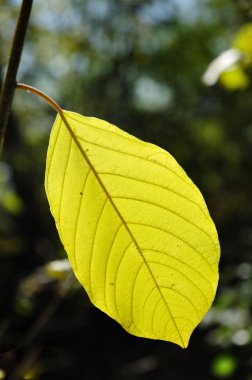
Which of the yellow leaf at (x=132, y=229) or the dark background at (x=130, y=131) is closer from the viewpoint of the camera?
the yellow leaf at (x=132, y=229)

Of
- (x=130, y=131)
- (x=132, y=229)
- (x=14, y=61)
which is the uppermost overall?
(x=14, y=61)

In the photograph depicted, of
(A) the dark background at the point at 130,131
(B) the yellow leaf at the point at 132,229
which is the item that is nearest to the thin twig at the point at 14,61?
(B) the yellow leaf at the point at 132,229

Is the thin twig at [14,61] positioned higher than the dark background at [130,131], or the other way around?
the thin twig at [14,61]

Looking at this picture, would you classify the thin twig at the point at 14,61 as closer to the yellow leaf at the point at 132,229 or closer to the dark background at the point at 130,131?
the yellow leaf at the point at 132,229

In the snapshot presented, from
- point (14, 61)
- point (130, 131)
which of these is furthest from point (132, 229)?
point (130, 131)

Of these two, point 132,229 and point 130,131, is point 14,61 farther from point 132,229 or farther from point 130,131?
point 130,131
